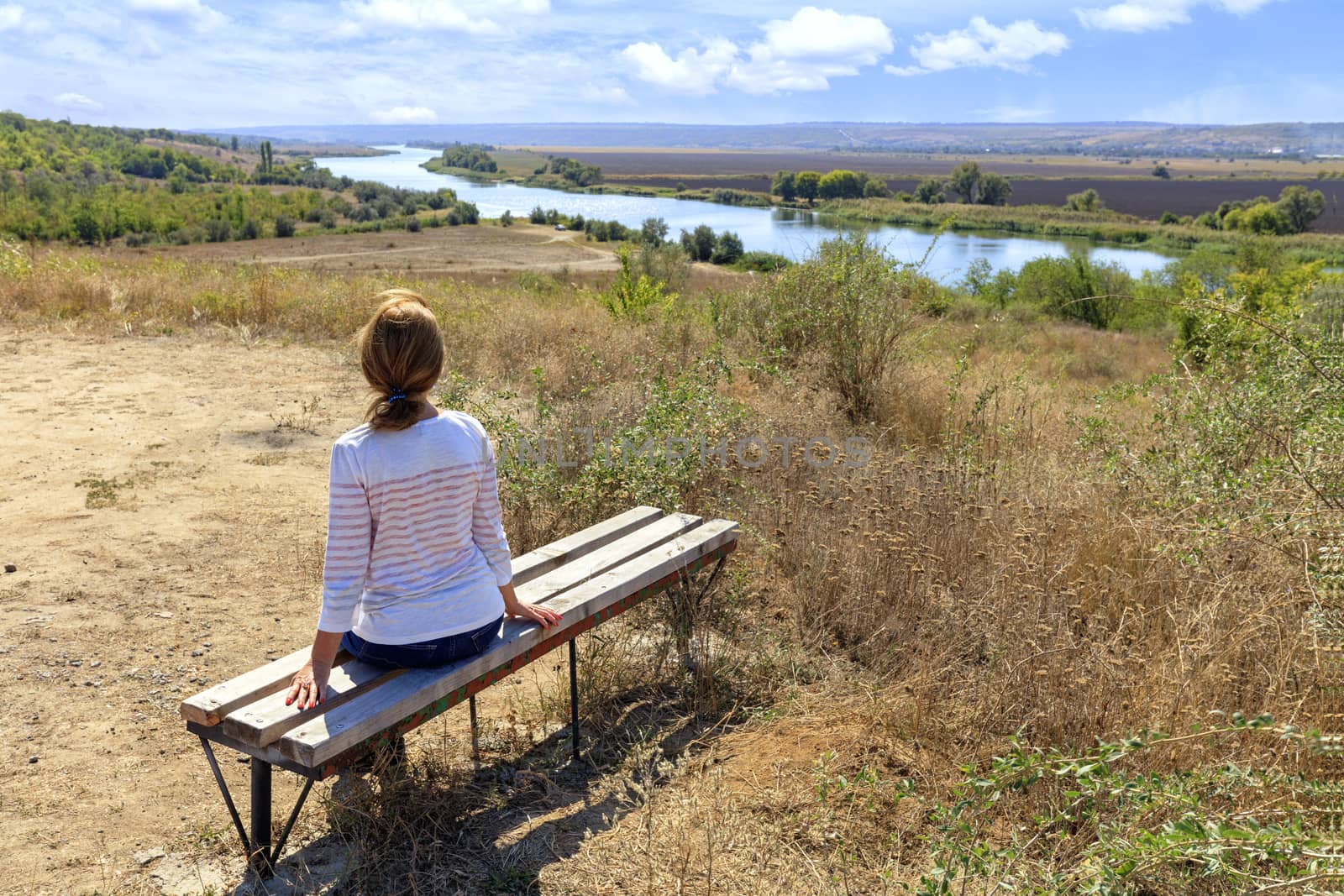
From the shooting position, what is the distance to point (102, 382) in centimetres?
766

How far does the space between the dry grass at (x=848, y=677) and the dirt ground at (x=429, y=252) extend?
118 feet

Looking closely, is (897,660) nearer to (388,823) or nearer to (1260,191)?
(388,823)

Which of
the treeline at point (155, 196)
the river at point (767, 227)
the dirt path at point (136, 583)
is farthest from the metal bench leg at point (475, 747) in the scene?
the treeline at point (155, 196)

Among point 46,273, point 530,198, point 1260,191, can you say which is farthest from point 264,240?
point 1260,191

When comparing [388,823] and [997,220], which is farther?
[997,220]

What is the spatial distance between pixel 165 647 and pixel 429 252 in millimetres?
55074

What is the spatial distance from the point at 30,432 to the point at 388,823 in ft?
17.8

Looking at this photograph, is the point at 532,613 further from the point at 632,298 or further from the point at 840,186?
the point at 840,186

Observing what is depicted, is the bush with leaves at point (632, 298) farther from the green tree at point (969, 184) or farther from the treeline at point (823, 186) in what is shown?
the green tree at point (969, 184)

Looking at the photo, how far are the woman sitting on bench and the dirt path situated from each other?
0.73 meters

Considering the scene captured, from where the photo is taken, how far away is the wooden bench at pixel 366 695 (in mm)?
2105

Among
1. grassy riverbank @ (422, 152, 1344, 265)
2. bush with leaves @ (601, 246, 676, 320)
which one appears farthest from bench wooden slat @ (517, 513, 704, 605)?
grassy riverbank @ (422, 152, 1344, 265)

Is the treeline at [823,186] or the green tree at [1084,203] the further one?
the treeline at [823,186]

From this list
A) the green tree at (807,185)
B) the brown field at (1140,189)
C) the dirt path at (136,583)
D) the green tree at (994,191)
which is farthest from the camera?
the green tree at (807,185)
